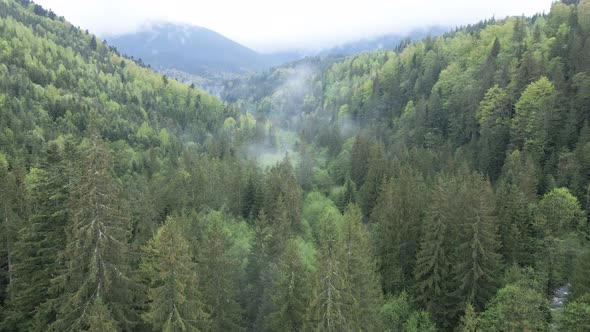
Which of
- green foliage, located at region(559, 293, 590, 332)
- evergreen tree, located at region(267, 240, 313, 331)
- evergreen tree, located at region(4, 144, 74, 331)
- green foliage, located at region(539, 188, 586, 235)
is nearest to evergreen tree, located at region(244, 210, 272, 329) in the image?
evergreen tree, located at region(267, 240, 313, 331)

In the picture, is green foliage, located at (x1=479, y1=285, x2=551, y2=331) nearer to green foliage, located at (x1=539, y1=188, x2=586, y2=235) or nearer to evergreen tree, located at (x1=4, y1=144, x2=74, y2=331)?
green foliage, located at (x1=539, y1=188, x2=586, y2=235)

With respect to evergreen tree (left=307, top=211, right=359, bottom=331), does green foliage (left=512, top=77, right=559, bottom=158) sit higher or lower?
higher

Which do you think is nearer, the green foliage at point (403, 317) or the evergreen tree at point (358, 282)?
the evergreen tree at point (358, 282)

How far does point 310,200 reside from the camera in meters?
86.2

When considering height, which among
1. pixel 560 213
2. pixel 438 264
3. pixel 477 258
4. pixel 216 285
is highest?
pixel 560 213

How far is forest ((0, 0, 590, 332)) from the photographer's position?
26141 millimetres

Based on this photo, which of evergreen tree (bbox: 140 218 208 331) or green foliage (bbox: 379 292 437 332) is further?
green foliage (bbox: 379 292 437 332)

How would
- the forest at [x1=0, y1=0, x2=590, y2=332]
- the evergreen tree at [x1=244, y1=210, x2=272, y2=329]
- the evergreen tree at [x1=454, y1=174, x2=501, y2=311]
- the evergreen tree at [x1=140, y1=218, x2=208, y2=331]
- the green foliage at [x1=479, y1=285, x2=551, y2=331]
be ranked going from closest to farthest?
1. the evergreen tree at [x1=140, y1=218, x2=208, y2=331]
2. the forest at [x1=0, y1=0, x2=590, y2=332]
3. the green foliage at [x1=479, y1=285, x2=551, y2=331]
4. the evergreen tree at [x1=454, y1=174, x2=501, y2=311]
5. the evergreen tree at [x1=244, y1=210, x2=272, y2=329]

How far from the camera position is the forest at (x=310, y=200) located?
2614cm

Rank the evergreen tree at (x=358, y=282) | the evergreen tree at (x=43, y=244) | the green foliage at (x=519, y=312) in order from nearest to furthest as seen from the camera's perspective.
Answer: the evergreen tree at (x=43, y=244) < the green foliage at (x=519, y=312) < the evergreen tree at (x=358, y=282)

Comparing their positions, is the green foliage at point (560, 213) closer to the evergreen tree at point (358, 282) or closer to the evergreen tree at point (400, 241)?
the evergreen tree at point (400, 241)

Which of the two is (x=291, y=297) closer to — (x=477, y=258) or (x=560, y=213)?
(x=477, y=258)

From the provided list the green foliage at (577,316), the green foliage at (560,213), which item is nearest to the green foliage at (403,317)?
the green foliage at (577,316)

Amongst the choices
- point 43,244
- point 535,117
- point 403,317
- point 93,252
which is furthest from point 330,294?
point 535,117
